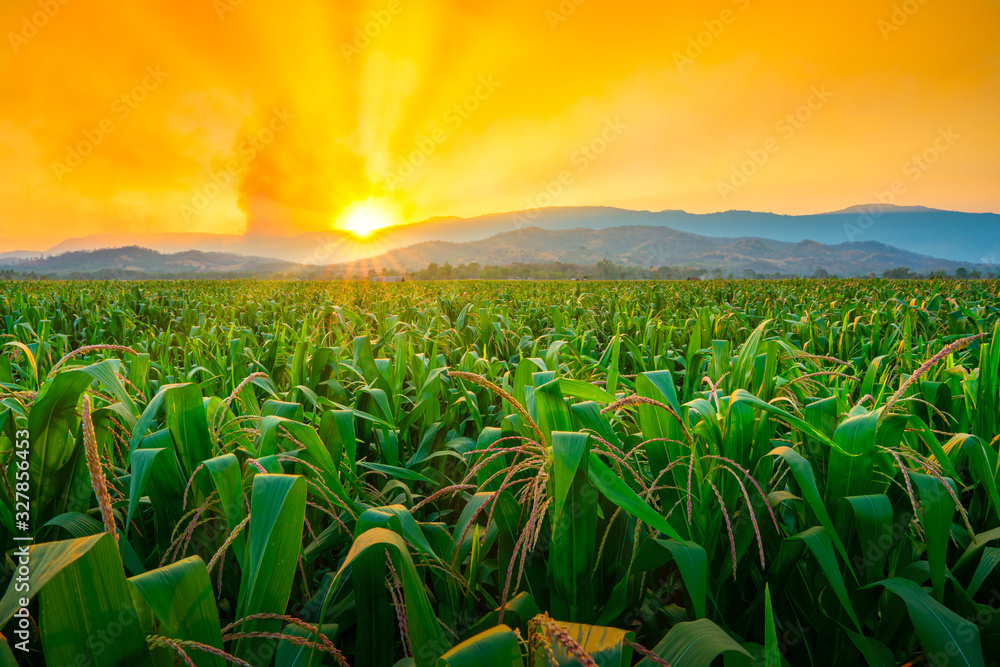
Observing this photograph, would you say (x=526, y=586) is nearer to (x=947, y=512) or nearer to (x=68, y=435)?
(x=947, y=512)

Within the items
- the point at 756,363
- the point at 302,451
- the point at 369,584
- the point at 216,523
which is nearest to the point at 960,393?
the point at 756,363

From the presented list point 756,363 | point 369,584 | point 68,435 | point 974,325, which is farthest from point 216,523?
A: point 974,325

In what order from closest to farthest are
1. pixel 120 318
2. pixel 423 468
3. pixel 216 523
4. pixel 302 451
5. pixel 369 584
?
pixel 369 584
pixel 216 523
pixel 302 451
pixel 423 468
pixel 120 318

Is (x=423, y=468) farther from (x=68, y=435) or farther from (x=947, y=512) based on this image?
(x=947, y=512)

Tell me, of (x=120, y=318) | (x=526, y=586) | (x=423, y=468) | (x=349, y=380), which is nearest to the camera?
(x=526, y=586)

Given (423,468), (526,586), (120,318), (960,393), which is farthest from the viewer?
(120,318)

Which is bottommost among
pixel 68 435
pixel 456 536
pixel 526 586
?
pixel 526 586

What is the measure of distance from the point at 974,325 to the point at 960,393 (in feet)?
15.5

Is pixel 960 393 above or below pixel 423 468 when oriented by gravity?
above

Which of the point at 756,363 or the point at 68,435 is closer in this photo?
the point at 68,435

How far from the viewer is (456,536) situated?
138 cm

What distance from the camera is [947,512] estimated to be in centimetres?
121

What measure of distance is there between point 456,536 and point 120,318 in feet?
23.7

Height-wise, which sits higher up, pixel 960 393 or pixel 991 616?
pixel 960 393
